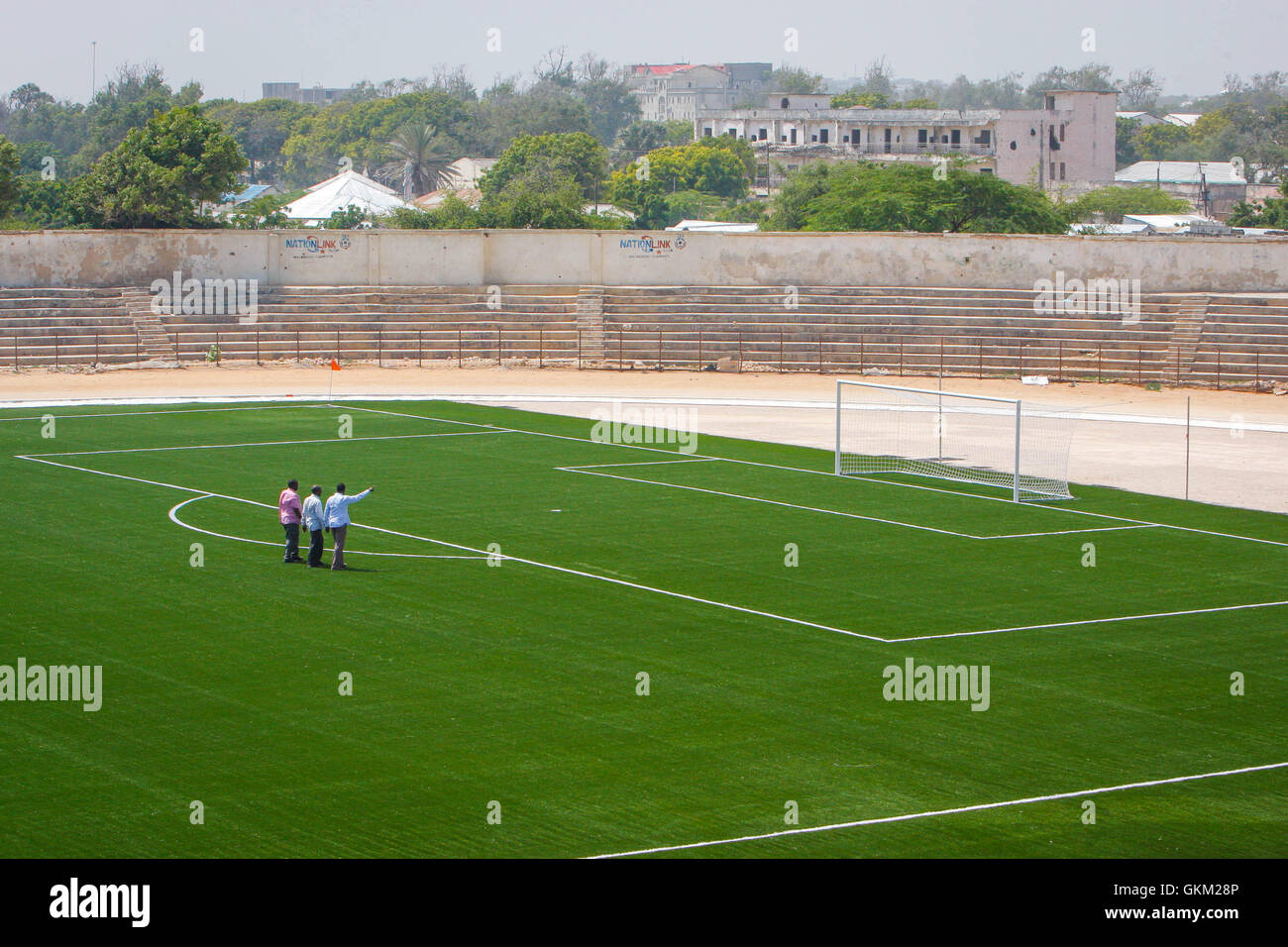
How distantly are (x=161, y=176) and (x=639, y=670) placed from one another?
193 ft

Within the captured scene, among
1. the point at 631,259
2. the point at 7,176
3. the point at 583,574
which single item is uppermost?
the point at 7,176

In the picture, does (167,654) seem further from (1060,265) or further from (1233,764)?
A: (1060,265)

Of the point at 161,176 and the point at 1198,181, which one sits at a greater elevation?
the point at 1198,181

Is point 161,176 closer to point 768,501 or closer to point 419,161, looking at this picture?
point 768,501

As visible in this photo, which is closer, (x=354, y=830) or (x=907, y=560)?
(x=354, y=830)

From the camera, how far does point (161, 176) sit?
74625mm

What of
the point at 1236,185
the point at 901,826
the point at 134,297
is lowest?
the point at 901,826

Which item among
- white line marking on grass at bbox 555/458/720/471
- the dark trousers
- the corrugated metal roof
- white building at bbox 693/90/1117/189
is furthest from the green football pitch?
the corrugated metal roof

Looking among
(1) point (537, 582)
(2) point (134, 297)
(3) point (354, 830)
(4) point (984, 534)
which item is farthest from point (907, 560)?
(2) point (134, 297)

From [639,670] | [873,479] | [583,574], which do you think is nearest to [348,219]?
[873,479]

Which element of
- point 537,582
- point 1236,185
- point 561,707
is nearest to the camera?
point 561,707

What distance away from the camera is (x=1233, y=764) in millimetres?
18375

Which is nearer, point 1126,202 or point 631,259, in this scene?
point 631,259

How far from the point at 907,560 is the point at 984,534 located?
323cm
